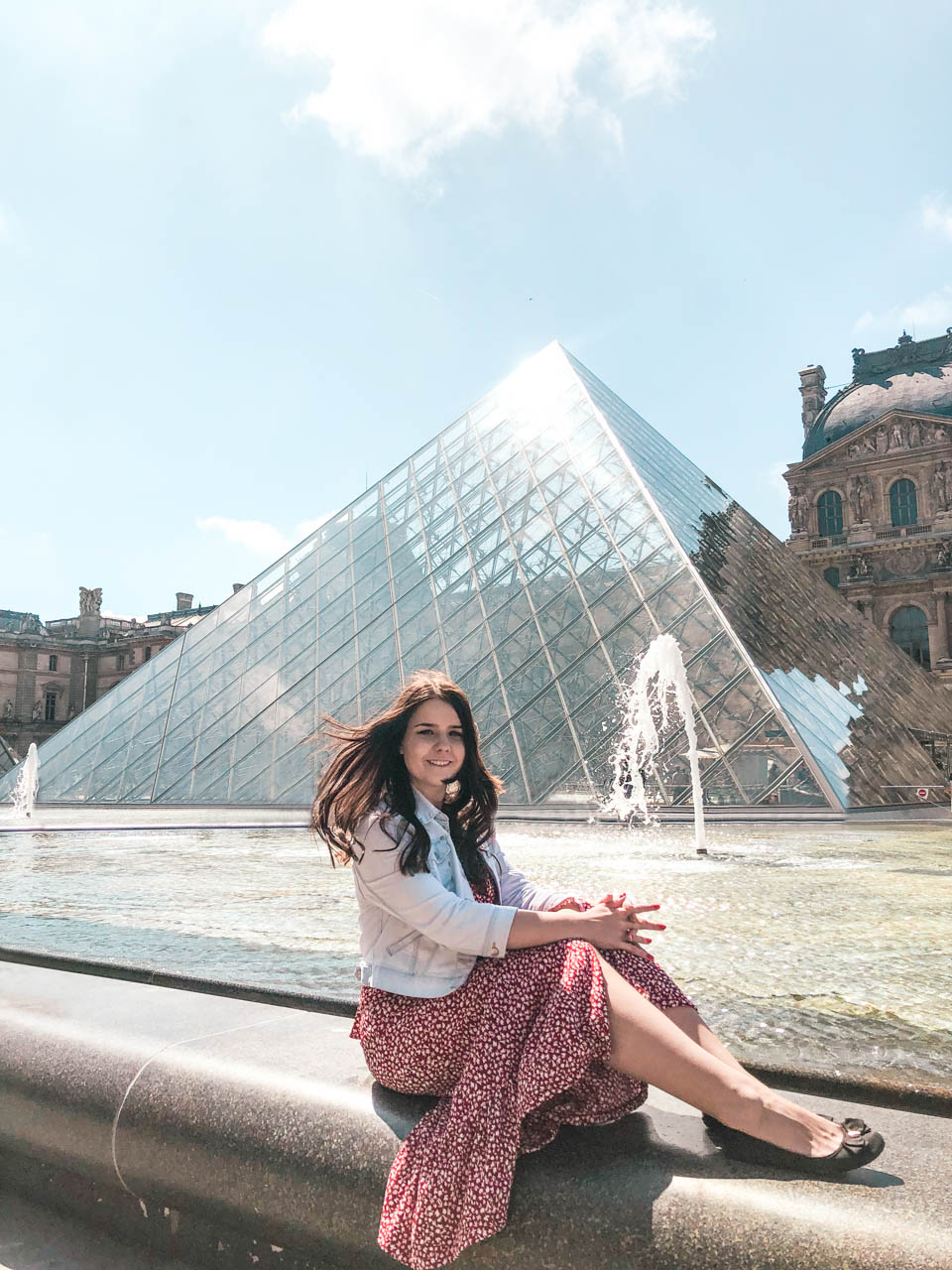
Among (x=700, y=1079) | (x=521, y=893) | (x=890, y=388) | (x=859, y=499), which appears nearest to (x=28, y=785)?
(x=521, y=893)

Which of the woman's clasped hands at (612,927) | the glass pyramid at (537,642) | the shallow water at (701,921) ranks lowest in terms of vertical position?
the shallow water at (701,921)

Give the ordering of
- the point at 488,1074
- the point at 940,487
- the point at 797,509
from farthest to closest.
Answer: the point at 797,509, the point at 940,487, the point at 488,1074

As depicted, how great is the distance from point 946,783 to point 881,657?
6.90 meters

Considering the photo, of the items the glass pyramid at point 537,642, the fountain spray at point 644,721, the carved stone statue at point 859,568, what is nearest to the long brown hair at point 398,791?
the fountain spray at point 644,721

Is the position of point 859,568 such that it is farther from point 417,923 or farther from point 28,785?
point 417,923

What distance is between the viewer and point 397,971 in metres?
Answer: 2.11

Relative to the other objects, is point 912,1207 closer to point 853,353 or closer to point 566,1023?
point 566,1023

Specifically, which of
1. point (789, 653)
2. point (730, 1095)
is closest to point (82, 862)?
point (730, 1095)

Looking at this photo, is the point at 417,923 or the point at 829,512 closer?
the point at 417,923

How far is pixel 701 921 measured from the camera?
181 inches

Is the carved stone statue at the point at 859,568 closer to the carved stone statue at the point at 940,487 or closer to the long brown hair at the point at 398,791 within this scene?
the carved stone statue at the point at 940,487

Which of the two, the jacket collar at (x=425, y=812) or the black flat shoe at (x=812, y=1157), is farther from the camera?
the jacket collar at (x=425, y=812)

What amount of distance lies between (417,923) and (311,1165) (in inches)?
19.4

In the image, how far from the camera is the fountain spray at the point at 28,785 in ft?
64.1
